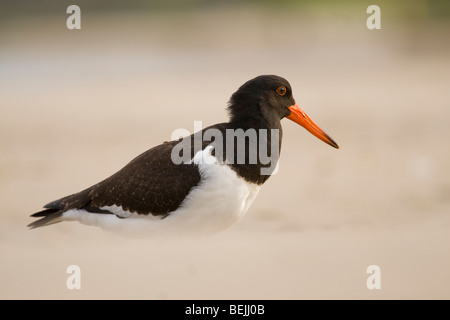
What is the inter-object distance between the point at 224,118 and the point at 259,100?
7.06 meters

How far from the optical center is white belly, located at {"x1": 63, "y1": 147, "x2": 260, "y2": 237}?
19.7ft

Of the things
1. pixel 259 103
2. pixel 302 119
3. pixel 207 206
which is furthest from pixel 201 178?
pixel 302 119

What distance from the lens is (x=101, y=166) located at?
11.1 meters

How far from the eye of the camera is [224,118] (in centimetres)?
1343

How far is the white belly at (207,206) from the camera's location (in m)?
5.99

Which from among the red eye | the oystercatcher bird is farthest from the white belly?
the red eye

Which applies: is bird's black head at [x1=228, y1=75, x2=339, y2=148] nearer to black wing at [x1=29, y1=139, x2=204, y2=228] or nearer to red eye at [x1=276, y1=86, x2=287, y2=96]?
red eye at [x1=276, y1=86, x2=287, y2=96]

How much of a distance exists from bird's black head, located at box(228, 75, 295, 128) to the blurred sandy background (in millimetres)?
1393

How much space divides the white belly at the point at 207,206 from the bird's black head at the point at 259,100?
0.48 metres

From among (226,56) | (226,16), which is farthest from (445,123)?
(226,16)

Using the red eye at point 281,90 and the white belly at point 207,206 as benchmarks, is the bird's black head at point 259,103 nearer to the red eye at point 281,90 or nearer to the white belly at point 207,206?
the red eye at point 281,90

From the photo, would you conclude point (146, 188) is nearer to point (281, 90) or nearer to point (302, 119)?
point (281, 90)
